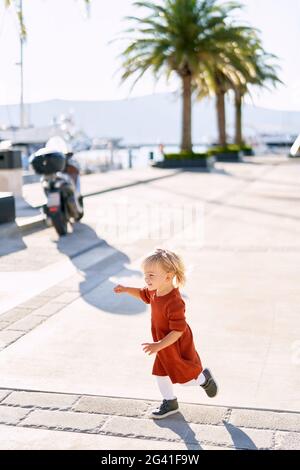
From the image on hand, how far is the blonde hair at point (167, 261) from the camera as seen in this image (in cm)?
372

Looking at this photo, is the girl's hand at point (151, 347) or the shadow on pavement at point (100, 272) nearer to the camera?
the girl's hand at point (151, 347)

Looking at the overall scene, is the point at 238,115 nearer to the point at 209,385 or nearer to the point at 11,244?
the point at 11,244

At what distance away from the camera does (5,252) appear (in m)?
9.66

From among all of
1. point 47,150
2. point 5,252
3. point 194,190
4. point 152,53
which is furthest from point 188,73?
point 5,252

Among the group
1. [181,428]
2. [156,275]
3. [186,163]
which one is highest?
[156,275]

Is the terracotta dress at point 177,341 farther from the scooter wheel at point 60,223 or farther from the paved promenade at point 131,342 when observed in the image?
the scooter wheel at point 60,223

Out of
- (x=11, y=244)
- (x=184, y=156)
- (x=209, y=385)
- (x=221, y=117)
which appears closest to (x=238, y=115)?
(x=221, y=117)

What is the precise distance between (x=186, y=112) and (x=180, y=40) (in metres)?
3.81

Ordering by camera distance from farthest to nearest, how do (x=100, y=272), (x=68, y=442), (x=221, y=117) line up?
(x=221, y=117) → (x=100, y=272) → (x=68, y=442)

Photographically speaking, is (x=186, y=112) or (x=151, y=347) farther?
(x=186, y=112)

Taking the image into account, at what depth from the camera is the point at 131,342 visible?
5.46 metres

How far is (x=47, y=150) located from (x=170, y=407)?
7.86 metres

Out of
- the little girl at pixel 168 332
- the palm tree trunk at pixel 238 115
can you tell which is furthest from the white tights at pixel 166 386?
the palm tree trunk at pixel 238 115
